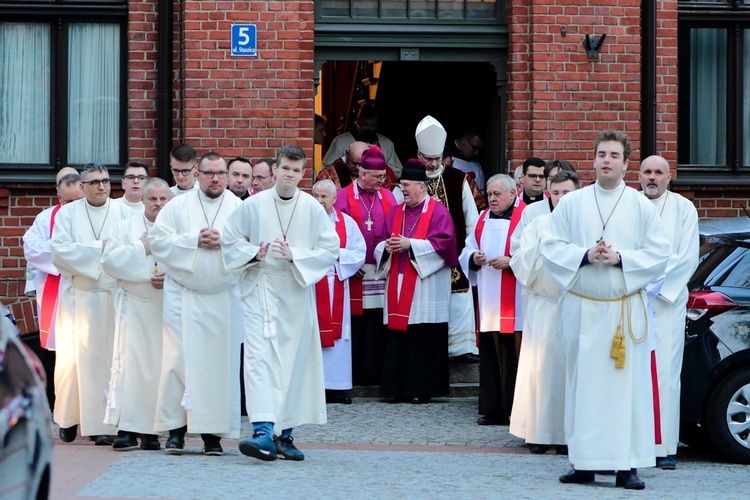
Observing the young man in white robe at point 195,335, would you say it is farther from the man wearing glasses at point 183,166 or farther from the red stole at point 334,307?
the red stole at point 334,307

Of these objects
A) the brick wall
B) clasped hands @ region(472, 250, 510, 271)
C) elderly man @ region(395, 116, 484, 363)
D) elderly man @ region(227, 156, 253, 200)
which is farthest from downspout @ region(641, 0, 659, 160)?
elderly man @ region(227, 156, 253, 200)

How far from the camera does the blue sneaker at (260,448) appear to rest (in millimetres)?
8805

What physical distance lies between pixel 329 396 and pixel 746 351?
4.13 m

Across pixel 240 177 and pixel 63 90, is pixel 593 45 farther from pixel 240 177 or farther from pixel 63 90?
pixel 63 90

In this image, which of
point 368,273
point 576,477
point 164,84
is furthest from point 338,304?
point 576,477

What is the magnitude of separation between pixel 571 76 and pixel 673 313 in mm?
4547

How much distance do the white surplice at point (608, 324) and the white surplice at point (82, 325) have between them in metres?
3.58

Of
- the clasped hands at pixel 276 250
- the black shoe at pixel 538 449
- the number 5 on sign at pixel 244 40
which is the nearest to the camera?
the clasped hands at pixel 276 250

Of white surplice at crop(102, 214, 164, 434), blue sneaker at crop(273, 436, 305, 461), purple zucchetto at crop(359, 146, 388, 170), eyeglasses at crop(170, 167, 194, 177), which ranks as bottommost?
blue sneaker at crop(273, 436, 305, 461)

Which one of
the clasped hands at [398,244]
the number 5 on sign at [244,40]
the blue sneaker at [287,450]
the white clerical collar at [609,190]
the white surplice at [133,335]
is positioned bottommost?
the blue sneaker at [287,450]

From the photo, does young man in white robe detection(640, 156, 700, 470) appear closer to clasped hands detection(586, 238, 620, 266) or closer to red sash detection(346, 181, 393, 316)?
clasped hands detection(586, 238, 620, 266)

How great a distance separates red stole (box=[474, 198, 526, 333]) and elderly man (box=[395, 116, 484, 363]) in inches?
39.3

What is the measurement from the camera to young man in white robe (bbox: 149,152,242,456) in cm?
936

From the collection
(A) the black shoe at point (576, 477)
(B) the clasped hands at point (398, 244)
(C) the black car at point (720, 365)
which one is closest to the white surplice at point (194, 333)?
(A) the black shoe at point (576, 477)
